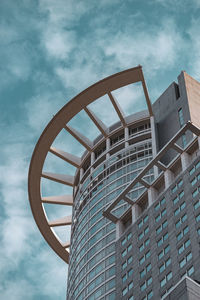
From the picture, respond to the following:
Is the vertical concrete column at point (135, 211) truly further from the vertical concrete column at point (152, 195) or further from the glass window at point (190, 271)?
the glass window at point (190, 271)

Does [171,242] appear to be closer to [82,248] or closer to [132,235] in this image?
[132,235]

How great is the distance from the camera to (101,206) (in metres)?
78.8

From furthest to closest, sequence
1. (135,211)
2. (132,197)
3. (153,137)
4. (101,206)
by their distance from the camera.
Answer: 1. (153,137)
2. (101,206)
3. (132,197)
4. (135,211)

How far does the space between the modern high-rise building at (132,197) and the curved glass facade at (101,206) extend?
153 millimetres

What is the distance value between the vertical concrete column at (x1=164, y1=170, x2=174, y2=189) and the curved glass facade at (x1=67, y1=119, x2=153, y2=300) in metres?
9.00

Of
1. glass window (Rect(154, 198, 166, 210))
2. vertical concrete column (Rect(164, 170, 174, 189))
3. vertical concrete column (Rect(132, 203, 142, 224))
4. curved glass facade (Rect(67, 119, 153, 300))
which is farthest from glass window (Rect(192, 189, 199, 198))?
curved glass facade (Rect(67, 119, 153, 300))

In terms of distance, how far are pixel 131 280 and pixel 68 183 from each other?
3856 centimetres

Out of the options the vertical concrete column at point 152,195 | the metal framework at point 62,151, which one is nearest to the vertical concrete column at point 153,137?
the metal framework at point 62,151

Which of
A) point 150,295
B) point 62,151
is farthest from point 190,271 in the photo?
point 62,151

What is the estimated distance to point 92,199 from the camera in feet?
270

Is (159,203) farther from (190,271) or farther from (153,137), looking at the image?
(153,137)

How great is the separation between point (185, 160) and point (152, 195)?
5.53m

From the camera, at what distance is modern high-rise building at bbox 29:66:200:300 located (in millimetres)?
54531

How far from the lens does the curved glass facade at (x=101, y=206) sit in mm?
69188
